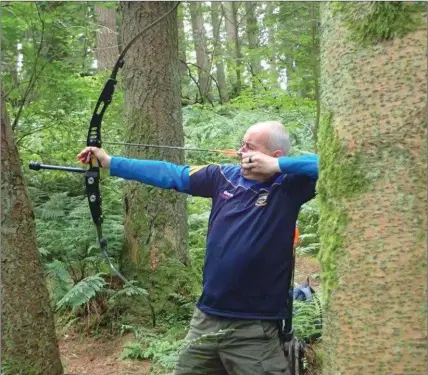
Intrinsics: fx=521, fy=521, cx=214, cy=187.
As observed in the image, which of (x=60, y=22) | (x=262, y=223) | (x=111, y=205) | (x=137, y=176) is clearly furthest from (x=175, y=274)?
(x=60, y=22)

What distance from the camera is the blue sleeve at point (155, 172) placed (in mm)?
3141

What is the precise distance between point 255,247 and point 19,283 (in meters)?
1.78

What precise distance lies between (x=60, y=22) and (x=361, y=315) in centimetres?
581

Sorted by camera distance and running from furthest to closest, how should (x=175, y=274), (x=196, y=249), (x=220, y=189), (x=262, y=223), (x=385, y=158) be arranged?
(x=196, y=249)
(x=175, y=274)
(x=220, y=189)
(x=262, y=223)
(x=385, y=158)

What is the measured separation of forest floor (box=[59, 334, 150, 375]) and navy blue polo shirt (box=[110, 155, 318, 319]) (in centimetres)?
177

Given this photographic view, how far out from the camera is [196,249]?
20.1 feet

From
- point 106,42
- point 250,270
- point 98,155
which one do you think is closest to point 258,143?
point 250,270

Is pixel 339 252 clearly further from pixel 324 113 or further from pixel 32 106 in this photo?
pixel 32 106

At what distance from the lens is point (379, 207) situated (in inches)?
57.9

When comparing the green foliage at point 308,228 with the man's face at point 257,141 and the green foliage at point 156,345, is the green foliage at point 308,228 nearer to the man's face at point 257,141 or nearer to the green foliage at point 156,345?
the green foliage at point 156,345

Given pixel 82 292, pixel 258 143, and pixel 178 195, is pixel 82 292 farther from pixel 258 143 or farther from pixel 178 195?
pixel 258 143

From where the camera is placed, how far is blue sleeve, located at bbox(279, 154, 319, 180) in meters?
2.62

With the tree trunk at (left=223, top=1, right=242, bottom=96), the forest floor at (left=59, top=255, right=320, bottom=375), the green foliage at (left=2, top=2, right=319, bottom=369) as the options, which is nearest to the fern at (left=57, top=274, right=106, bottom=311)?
the green foliage at (left=2, top=2, right=319, bottom=369)

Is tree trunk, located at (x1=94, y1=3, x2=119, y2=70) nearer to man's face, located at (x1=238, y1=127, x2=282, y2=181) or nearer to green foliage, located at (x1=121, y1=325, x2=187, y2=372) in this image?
green foliage, located at (x1=121, y1=325, x2=187, y2=372)
